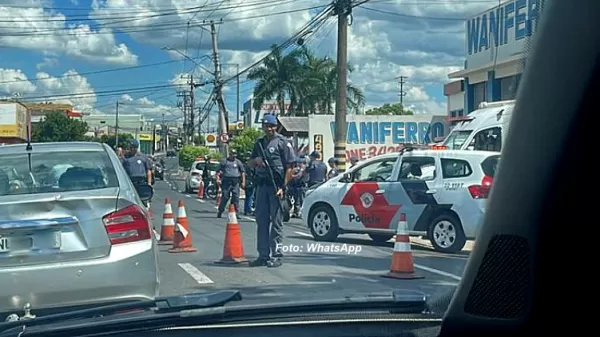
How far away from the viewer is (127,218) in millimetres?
5984

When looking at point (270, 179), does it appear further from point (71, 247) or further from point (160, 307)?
point (160, 307)

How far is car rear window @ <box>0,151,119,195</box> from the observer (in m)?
6.23

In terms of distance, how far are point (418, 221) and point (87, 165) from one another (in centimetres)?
791

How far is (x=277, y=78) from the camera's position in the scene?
49719 mm

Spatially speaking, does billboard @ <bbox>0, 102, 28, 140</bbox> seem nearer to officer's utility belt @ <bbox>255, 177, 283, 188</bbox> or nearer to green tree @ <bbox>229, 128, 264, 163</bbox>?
green tree @ <bbox>229, 128, 264, 163</bbox>

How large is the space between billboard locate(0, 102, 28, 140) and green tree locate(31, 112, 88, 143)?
0.69 m

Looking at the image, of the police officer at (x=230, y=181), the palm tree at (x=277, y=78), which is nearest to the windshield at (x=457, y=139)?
the police officer at (x=230, y=181)

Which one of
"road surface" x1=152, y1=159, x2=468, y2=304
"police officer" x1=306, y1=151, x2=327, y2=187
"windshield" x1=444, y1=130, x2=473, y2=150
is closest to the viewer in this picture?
"road surface" x1=152, y1=159, x2=468, y2=304

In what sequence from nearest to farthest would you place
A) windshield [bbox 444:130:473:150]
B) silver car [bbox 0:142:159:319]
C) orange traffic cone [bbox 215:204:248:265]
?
1. silver car [bbox 0:142:159:319]
2. orange traffic cone [bbox 215:204:248:265]
3. windshield [bbox 444:130:473:150]

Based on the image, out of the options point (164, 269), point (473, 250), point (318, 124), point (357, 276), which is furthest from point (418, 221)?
point (318, 124)

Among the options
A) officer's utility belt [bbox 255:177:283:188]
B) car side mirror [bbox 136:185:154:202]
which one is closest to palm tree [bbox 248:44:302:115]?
officer's utility belt [bbox 255:177:283:188]

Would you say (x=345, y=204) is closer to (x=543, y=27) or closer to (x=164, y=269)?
(x=164, y=269)

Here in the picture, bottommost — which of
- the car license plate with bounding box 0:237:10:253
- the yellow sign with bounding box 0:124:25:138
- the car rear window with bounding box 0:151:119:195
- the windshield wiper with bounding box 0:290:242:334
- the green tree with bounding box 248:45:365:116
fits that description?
the car license plate with bounding box 0:237:10:253

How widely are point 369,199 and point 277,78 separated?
1412 inches
